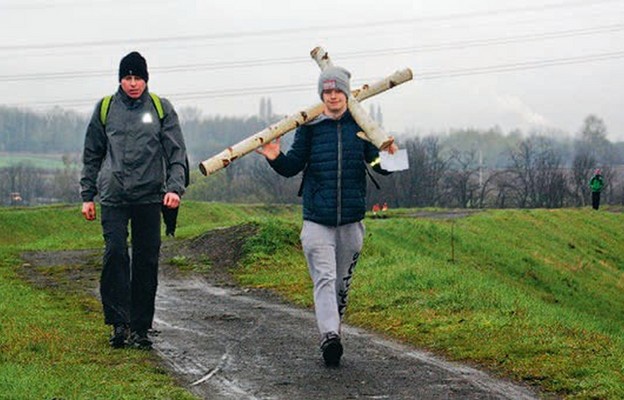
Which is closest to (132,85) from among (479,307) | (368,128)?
(368,128)

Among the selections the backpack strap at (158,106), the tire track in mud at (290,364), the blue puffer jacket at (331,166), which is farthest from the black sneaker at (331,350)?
the backpack strap at (158,106)

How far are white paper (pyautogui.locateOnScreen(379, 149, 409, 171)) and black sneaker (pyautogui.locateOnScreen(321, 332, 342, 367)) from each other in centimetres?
144

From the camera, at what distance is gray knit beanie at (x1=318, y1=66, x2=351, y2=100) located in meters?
7.64

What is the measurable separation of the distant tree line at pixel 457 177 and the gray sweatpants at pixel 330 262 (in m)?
66.3

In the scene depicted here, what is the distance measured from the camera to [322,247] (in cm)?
758

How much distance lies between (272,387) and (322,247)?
1.51m

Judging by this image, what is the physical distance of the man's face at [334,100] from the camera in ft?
25.0

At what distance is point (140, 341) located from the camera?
7879mm

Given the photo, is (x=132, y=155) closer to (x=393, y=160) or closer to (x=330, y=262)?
(x=330, y=262)

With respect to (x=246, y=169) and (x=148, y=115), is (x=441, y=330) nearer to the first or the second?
(x=148, y=115)

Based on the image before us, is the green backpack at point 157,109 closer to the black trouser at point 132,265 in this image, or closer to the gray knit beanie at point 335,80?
the black trouser at point 132,265

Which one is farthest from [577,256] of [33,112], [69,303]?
[33,112]

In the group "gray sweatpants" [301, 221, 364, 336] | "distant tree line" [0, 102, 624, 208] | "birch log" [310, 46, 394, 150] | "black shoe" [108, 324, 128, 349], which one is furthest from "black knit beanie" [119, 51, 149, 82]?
"distant tree line" [0, 102, 624, 208]

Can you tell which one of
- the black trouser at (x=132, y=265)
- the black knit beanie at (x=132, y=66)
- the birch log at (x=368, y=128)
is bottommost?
the black trouser at (x=132, y=265)
